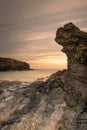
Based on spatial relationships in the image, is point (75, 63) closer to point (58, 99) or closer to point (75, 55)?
point (75, 55)

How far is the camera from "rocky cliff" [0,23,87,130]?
30391mm

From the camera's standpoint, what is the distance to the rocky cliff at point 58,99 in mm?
30391

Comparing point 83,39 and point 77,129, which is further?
point 83,39

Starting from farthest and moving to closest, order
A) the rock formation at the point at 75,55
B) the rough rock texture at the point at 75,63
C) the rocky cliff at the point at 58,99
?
the rock formation at the point at 75,55, the rough rock texture at the point at 75,63, the rocky cliff at the point at 58,99

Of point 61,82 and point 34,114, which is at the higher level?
point 61,82

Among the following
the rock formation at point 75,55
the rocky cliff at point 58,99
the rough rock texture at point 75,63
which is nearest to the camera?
the rocky cliff at point 58,99

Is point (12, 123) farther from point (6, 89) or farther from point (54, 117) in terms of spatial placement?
point (6, 89)

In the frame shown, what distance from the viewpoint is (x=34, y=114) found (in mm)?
31328

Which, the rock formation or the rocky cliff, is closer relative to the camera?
the rocky cliff

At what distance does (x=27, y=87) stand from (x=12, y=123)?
28.0ft

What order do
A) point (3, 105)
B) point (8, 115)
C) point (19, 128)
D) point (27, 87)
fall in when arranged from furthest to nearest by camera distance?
point (27, 87) < point (3, 105) < point (8, 115) < point (19, 128)

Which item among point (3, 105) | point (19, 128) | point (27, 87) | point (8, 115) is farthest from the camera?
point (27, 87)

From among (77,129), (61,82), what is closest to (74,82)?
(61,82)

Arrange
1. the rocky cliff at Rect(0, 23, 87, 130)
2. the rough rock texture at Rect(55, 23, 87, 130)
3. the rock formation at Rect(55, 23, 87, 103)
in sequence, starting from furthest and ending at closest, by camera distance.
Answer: the rock formation at Rect(55, 23, 87, 103), the rough rock texture at Rect(55, 23, 87, 130), the rocky cliff at Rect(0, 23, 87, 130)
